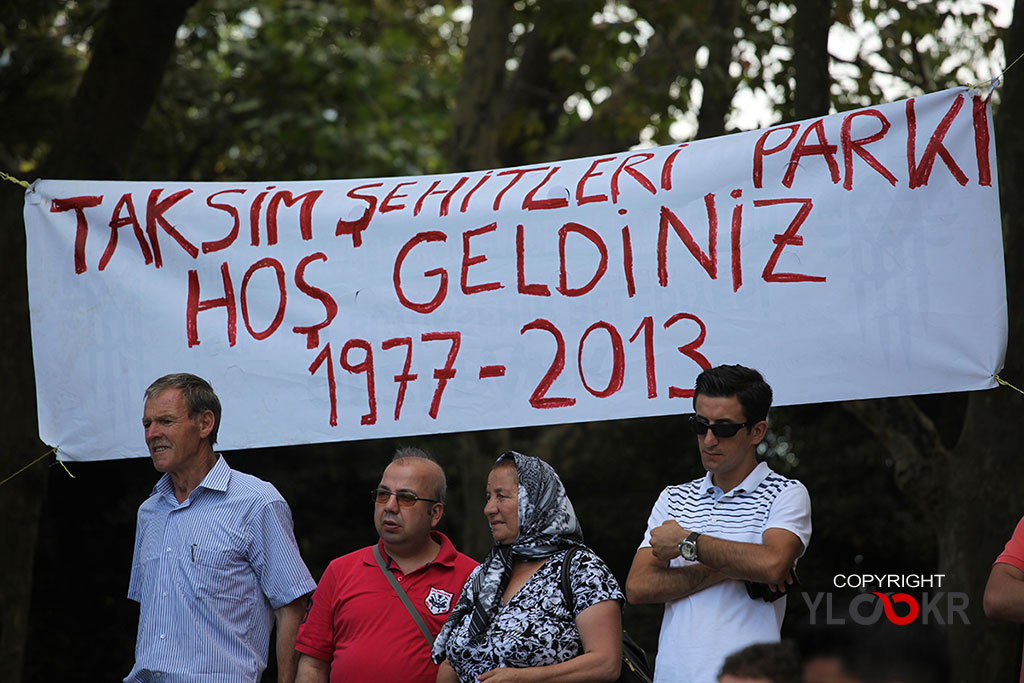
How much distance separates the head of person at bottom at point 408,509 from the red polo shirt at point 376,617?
0.05m

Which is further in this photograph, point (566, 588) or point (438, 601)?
point (438, 601)

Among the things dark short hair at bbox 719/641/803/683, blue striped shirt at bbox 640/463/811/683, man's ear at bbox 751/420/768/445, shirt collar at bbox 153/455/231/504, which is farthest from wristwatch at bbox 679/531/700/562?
shirt collar at bbox 153/455/231/504


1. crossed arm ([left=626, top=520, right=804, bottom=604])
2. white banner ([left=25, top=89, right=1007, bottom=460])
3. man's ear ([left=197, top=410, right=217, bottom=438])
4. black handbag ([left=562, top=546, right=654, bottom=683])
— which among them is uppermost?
white banner ([left=25, top=89, right=1007, bottom=460])

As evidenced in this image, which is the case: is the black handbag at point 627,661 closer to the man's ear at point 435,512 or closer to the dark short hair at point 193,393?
the man's ear at point 435,512

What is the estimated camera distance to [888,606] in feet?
11.4

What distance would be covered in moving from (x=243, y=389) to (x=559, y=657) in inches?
65.3

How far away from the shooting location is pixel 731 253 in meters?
4.28

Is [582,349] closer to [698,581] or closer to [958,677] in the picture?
[698,581]

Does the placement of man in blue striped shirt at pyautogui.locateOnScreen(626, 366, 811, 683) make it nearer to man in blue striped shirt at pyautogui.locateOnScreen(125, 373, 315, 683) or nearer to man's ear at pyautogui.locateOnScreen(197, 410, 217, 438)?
man in blue striped shirt at pyautogui.locateOnScreen(125, 373, 315, 683)

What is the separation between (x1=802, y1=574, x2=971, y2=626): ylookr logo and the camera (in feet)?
7.35

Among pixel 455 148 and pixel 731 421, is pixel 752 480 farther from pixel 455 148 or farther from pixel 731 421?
pixel 455 148

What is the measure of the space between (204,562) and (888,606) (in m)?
2.10

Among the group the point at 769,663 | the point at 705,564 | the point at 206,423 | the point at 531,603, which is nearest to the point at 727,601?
the point at 705,564

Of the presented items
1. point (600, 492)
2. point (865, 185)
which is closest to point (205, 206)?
point (865, 185)
